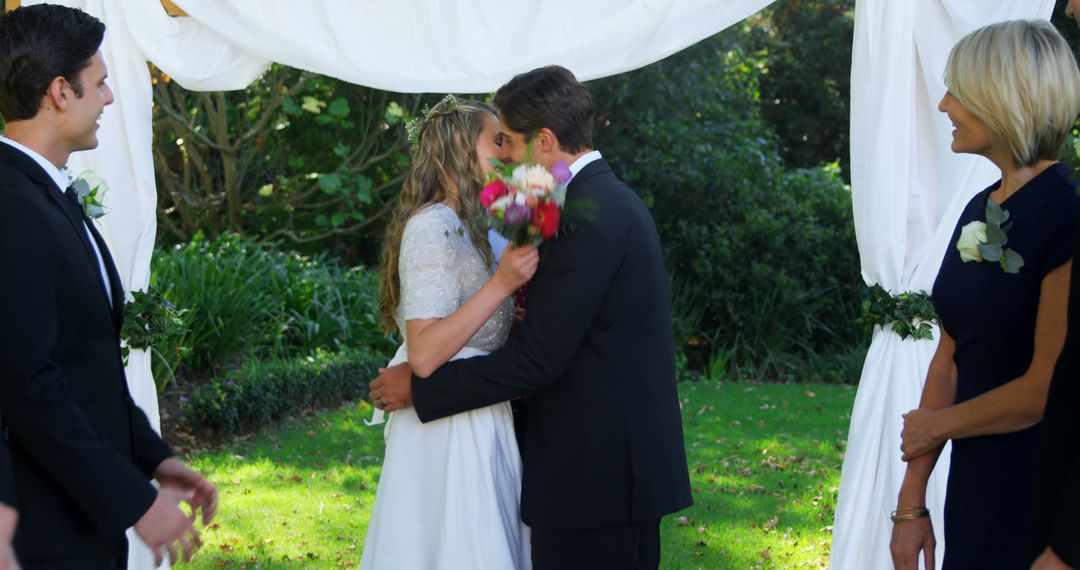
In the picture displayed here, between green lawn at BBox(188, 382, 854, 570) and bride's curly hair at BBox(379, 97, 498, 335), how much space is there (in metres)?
2.25

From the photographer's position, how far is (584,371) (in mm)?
2945

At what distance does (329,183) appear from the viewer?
1019cm

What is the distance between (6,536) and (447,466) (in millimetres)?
1697

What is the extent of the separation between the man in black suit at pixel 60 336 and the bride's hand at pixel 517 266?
3.15ft

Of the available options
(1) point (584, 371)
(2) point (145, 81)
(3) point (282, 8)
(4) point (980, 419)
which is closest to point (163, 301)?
(2) point (145, 81)

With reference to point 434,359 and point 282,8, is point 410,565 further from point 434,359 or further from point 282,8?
point 282,8

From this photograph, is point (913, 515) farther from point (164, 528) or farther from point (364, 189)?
point (364, 189)

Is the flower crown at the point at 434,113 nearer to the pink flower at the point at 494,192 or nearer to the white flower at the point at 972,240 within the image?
the pink flower at the point at 494,192

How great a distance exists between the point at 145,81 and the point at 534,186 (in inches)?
94.2

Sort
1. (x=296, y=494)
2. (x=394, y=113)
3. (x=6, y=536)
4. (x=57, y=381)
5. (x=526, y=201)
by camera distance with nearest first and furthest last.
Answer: (x=6, y=536), (x=57, y=381), (x=526, y=201), (x=296, y=494), (x=394, y=113)

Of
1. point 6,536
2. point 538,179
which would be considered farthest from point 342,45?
point 6,536

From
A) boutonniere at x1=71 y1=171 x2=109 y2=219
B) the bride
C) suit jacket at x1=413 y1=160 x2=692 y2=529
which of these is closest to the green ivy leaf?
boutonniere at x1=71 y1=171 x2=109 y2=219

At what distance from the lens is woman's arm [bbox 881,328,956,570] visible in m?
2.77

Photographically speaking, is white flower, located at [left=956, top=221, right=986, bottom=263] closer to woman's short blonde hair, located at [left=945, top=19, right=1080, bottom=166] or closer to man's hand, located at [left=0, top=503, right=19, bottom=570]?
woman's short blonde hair, located at [left=945, top=19, right=1080, bottom=166]
